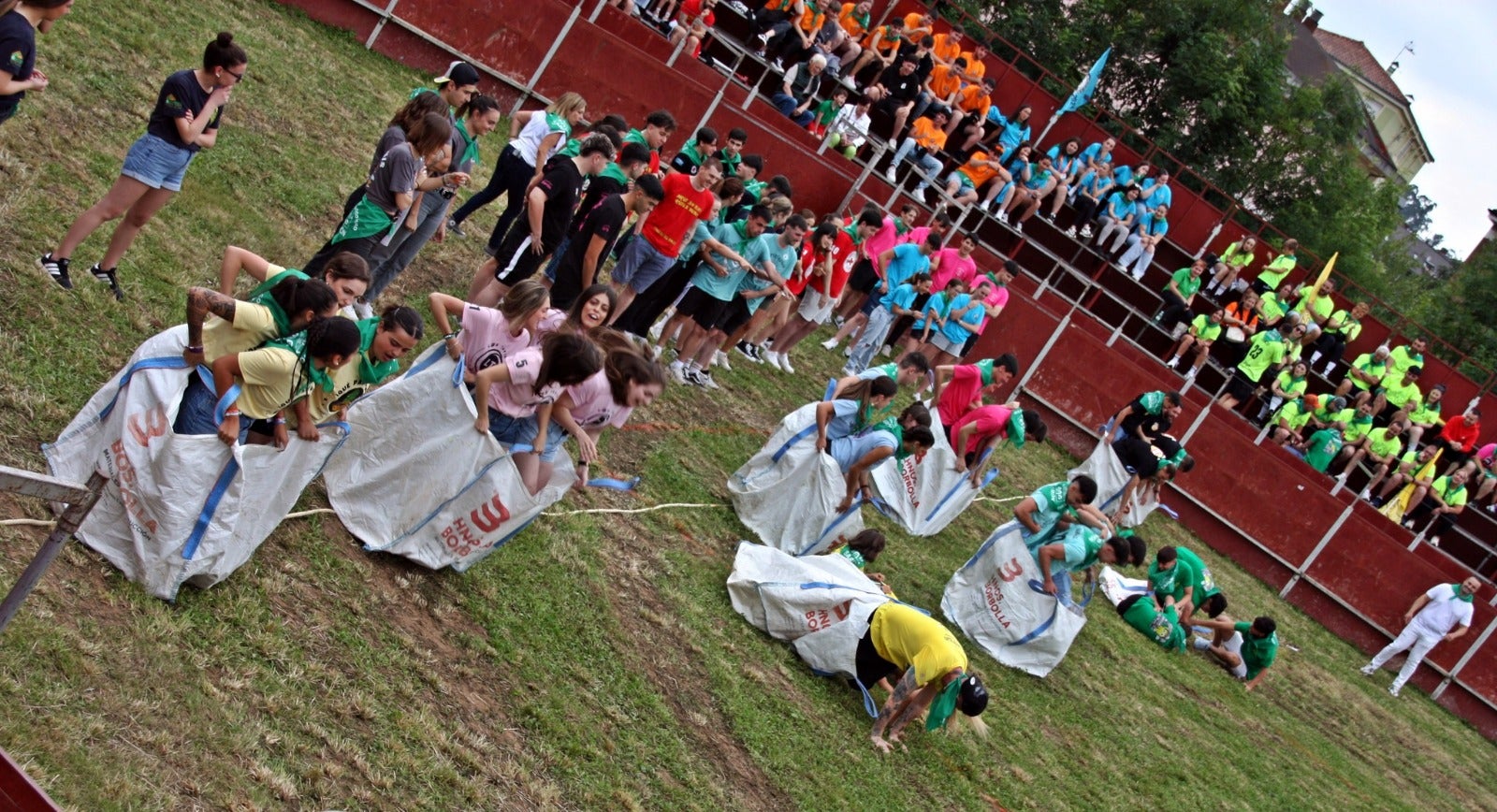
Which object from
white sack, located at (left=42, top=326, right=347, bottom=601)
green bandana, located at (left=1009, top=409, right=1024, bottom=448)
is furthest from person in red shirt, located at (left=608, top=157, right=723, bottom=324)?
white sack, located at (left=42, top=326, right=347, bottom=601)

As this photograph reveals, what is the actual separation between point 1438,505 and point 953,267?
34.9 feet

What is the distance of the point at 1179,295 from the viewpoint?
24.5 meters

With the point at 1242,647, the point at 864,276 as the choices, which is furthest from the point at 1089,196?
the point at 1242,647

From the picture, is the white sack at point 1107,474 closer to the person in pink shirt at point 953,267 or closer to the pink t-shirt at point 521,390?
the person in pink shirt at point 953,267

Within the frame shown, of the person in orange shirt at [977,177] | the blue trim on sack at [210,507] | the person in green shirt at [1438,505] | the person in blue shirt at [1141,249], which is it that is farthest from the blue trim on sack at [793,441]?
the person in blue shirt at [1141,249]

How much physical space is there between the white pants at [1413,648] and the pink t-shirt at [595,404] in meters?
15.0

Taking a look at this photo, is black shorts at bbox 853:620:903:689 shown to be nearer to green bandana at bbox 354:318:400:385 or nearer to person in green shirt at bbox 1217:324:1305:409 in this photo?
green bandana at bbox 354:318:400:385

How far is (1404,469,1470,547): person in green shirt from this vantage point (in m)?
22.6

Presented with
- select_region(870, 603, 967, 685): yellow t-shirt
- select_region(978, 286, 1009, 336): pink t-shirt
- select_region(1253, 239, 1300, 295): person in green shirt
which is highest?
select_region(1253, 239, 1300, 295): person in green shirt

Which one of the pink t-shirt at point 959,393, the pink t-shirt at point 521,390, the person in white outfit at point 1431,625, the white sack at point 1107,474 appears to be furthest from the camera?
the person in white outfit at point 1431,625

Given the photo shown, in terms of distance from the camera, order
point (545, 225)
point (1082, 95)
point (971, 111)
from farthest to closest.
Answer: point (1082, 95), point (971, 111), point (545, 225)

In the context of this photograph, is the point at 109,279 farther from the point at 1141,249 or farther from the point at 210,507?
the point at 1141,249

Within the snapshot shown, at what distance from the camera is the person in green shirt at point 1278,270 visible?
25344mm

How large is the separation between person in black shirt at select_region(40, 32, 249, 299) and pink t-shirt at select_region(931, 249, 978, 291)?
1085cm
